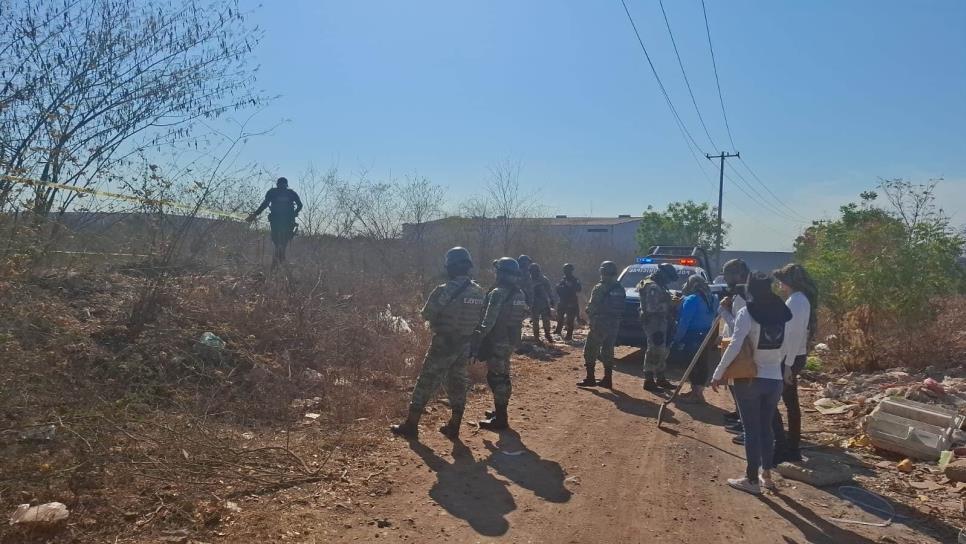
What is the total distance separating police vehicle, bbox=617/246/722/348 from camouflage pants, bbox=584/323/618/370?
543mm

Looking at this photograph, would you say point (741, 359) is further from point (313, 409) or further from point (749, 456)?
point (313, 409)

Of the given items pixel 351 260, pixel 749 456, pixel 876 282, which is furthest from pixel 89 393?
pixel 876 282

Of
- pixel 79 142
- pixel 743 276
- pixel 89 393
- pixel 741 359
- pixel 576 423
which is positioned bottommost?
pixel 576 423

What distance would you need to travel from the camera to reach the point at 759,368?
17.3 feet

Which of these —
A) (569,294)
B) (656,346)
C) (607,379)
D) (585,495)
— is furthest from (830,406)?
(569,294)

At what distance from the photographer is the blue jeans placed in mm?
5277

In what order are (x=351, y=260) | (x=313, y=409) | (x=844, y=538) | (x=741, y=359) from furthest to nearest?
(x=351, y=260), (x=313, y=409), (x=741, y=359), (x=844, y=538)

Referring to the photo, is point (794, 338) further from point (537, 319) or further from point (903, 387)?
point (537, 319)

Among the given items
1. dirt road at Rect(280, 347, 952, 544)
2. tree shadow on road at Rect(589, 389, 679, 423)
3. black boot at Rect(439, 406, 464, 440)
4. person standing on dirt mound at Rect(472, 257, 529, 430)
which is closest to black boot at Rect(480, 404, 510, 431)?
person standing on dirt mound at Rect(472, 257, 529, 430)

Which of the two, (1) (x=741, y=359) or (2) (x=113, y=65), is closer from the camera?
(1) (x=741, y=359)

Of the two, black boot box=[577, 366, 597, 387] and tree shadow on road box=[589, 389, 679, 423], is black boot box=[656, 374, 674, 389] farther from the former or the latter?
black boot box=[577, 366, 597, 387]

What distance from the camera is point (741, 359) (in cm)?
525

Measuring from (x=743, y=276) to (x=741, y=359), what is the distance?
114 inches

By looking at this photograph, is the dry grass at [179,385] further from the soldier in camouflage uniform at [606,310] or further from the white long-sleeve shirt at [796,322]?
the white long-sleeve shirt at [796,322]
